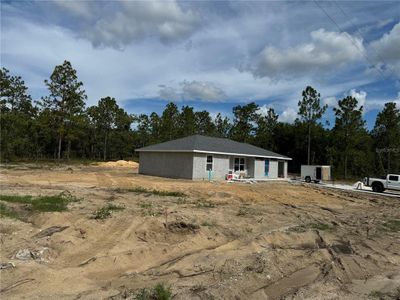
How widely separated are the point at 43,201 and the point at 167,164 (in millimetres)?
19261

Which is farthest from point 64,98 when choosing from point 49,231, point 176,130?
point 49,231

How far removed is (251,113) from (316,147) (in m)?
14.0

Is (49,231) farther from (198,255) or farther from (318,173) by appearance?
(318,173)

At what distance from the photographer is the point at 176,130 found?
7081cm

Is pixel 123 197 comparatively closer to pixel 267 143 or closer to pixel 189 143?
pixel 189 143

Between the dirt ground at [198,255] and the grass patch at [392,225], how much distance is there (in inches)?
5.3

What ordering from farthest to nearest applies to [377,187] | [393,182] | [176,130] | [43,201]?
[176,130], [377,187], [393,182], [43,201]

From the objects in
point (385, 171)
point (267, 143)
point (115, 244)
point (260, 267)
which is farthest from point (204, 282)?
point (267, 143)

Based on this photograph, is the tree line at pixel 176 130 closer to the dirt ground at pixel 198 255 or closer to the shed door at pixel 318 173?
the shed door at pixel 318 173

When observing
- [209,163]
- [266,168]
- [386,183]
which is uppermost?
[209,163]

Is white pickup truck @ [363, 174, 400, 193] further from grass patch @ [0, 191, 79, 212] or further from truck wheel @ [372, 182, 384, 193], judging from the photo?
grass patch @ [0, 191, 79, 212]

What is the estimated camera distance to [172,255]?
28.5 feet

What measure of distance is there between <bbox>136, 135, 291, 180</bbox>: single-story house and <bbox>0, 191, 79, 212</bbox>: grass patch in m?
15.8

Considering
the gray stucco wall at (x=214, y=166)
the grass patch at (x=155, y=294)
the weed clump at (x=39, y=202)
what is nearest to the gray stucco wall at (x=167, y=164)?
the gray stucco wall at (x=214, y=166)
